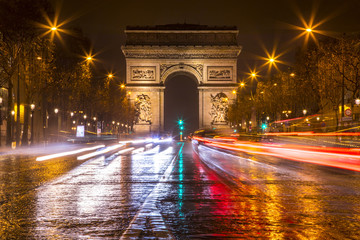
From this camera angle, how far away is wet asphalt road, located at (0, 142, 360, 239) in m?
5.52

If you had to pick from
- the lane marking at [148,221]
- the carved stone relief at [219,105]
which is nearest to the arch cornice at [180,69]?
the carved stone relief at [219,105]

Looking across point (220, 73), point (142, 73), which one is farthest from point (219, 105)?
point (142, 73)

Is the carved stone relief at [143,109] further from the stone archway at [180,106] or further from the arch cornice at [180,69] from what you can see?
the stone archway at [180,106]

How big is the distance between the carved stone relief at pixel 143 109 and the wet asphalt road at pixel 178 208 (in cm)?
6181

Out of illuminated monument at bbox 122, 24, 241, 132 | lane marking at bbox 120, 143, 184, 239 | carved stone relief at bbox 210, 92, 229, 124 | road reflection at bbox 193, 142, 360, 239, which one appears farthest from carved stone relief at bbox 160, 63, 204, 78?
lane marking at bbox 120, 143, 184, 239

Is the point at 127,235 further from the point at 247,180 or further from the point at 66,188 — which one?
the point at 247,180

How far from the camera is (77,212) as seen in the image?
22.5ft

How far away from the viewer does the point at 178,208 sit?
23.6 feet

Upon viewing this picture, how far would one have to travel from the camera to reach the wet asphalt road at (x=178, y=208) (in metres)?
5.52

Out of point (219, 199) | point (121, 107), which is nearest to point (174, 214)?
→ point (219, 199)

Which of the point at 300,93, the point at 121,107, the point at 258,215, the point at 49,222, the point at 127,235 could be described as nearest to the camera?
the point at 127,235

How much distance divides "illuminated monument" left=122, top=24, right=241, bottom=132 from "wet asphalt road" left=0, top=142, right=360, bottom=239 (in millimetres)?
62722

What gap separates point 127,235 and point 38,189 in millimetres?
4757

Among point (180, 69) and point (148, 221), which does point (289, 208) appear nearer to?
point (148, 221)
